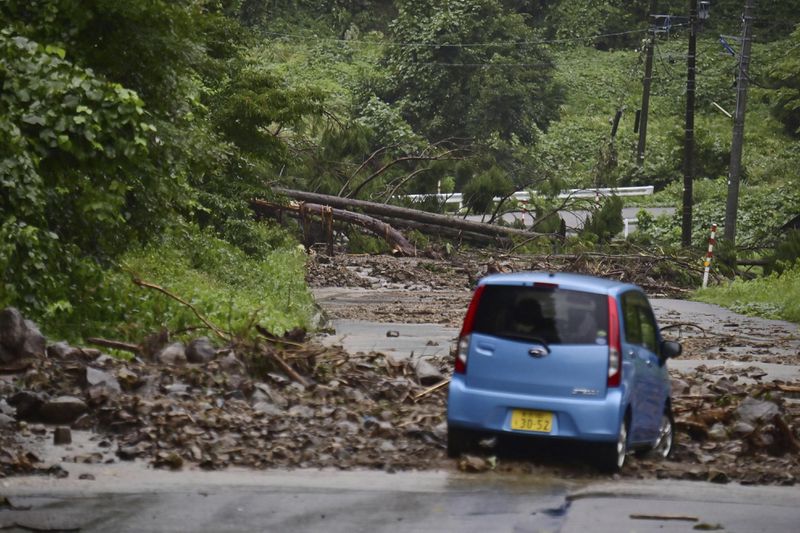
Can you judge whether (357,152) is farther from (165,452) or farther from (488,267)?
(165,452)

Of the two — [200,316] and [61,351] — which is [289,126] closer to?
[200,316]

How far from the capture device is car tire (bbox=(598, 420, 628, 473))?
36.1 feet

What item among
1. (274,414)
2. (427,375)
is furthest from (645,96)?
(274,414)

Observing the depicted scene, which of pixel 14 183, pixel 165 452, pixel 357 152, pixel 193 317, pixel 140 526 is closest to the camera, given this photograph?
pixel 140 526

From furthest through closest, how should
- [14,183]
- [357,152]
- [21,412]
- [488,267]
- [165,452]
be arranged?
[357,152] → [488,267] → [14,183] → [21,412] → [165,452]

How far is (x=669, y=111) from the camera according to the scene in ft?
218

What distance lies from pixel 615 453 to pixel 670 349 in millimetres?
1670

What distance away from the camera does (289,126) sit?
29312 mm

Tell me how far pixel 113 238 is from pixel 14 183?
10.7 feet

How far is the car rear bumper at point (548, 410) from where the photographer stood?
35.9ft

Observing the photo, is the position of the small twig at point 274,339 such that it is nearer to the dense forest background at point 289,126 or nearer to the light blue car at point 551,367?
Answer: the dense forest background at point 289,126

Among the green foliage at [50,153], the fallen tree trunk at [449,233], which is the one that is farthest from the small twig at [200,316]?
the fallen tree trunk at [449,233]

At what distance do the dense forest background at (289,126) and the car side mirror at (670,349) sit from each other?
5.60 m

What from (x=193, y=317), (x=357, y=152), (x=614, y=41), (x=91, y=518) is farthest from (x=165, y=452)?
(x=614, y=41)
